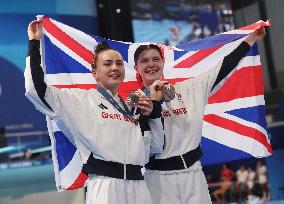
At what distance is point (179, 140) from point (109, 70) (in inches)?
25.1

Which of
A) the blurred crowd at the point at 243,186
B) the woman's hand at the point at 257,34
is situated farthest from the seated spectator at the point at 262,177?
the woman's hand at the point at 257,34

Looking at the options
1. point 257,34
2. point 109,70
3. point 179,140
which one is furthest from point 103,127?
point 257,34

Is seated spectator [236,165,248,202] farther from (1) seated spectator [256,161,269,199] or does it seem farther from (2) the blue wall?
(2) the blue wall

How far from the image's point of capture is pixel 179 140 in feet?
10.2

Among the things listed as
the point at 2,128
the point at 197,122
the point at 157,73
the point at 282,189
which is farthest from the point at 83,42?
the point at 282,189

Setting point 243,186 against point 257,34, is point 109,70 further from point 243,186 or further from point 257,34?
point 243,186

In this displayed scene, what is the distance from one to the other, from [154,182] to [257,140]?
1.42 m

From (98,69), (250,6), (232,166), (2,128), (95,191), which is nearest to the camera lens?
(95,191)

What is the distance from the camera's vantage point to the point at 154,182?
3059mm

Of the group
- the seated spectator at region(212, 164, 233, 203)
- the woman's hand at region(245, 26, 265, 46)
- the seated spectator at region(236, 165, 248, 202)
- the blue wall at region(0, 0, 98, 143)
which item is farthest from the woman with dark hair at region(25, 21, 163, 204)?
the seated spectator at region(236, 165, 248, 202)

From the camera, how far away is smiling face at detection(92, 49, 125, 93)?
9.47 ft

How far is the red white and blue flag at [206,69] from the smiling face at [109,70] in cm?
96

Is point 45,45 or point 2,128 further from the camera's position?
point 2,128

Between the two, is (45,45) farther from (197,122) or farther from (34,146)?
(34,146)
